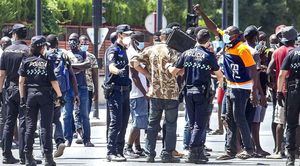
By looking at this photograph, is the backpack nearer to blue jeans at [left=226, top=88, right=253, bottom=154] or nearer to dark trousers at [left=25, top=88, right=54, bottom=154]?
dark trousers at [left=25, top=88, right=54, bottom=154]

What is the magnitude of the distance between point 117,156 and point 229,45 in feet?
7.76

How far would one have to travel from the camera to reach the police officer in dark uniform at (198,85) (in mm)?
13469

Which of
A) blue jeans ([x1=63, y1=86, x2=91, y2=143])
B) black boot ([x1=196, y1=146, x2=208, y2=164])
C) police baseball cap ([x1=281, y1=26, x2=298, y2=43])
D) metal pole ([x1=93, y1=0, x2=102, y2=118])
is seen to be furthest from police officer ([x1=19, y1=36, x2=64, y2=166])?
metal pole ([x1=93, y1=0, x2=102, y2=118])

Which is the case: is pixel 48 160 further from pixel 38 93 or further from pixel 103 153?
pixel 103 153

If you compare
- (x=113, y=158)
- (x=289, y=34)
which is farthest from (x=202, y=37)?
(x=113, y=158)

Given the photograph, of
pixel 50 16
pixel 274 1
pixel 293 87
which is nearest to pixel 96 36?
pixel 50 16

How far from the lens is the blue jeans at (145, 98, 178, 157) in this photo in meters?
13.7

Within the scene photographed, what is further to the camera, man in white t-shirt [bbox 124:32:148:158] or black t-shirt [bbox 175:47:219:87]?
man in white t-shirt [bbox 124:32:148:158]

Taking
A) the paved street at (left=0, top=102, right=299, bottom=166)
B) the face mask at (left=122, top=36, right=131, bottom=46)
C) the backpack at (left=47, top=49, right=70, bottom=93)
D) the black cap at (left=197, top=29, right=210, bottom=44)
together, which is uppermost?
the black cap at (left=197, top=29, right=210, bottom=44)

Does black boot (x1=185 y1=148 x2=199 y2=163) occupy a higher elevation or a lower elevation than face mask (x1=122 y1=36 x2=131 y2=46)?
lower

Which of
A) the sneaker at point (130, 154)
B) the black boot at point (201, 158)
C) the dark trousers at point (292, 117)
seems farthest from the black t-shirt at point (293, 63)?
the sneaker at point (130, 154)

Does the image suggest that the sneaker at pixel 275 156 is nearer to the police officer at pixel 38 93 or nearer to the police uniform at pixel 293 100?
the police uniform at pixel 293 100

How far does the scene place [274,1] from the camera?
49281 millimetres

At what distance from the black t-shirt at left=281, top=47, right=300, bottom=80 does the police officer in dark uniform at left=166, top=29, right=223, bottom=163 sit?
1.18 meters
